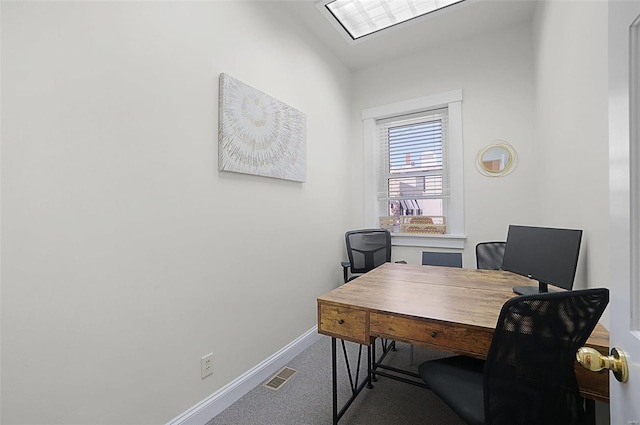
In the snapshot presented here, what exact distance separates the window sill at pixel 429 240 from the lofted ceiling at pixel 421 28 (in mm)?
2088

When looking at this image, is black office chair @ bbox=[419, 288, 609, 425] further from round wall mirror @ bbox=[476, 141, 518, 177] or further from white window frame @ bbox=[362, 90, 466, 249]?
round wall mirror @ bbox=[476, 141, 518, 177]

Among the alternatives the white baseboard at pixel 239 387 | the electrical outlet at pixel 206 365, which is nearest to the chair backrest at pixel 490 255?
the white baseboard at pixel 239 387

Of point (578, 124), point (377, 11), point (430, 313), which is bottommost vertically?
point (430, 313)

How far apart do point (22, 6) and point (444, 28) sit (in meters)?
3.10

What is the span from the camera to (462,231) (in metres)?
2.98

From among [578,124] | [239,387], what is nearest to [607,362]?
[578,124]

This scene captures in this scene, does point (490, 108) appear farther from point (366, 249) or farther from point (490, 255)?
point (366, 249)

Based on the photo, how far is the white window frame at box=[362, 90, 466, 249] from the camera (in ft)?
9.82

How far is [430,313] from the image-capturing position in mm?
1254

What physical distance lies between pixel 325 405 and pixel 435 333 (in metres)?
1.02

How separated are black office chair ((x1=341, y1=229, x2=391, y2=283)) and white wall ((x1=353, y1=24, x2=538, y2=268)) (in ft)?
1.19

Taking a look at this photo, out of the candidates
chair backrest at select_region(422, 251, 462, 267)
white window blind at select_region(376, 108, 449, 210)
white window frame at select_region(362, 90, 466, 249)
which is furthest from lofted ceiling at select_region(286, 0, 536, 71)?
chair backrest at select_region(422, 251, 462, 267)

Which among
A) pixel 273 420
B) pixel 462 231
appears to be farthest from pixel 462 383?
pixel 462 231

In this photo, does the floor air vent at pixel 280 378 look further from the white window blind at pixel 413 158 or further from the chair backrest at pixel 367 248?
the white window blind at pixel 413 158
